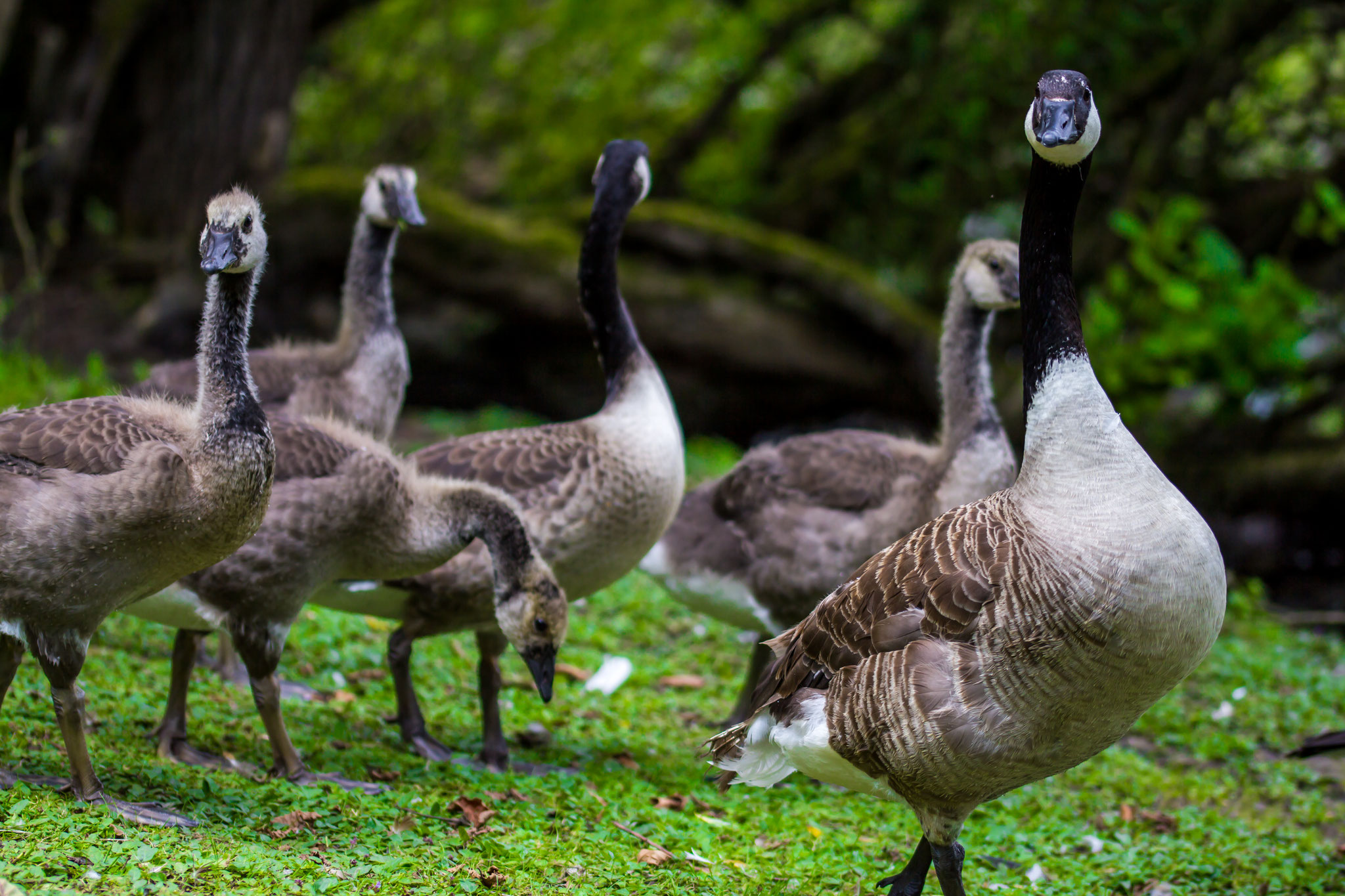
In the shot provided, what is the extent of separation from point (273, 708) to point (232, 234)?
199 cm

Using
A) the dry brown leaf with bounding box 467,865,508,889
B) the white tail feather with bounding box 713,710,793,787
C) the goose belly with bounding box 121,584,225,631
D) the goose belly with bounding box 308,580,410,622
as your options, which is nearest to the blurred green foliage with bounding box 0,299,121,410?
the goose belly with bounding box 308,580,410,622

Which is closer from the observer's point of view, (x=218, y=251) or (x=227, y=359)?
(x=218, y=251)

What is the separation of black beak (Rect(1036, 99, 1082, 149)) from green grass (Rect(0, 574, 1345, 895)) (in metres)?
2.98

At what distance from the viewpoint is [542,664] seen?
547 cm

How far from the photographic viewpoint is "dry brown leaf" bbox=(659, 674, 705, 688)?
7375 mm

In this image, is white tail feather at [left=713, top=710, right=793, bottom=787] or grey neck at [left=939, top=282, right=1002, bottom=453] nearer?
white tail feather at [left=713, top=710, right=793, bottom=787]

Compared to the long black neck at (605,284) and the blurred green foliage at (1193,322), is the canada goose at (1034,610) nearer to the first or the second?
the long black neck at (605,284)

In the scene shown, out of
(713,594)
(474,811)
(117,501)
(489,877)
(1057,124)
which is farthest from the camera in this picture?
(713,594)

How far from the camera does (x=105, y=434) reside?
4332 millimetres

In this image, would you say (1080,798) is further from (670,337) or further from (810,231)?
(810,231)

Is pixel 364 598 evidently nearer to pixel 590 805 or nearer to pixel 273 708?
pixel 273 708

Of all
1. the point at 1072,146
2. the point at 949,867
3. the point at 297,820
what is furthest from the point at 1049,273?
the point at 297,820

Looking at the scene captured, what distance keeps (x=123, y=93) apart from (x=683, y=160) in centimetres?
670

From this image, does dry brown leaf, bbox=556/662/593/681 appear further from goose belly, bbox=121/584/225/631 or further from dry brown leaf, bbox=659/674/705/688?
goose belly, bbox=121/584/225/631
